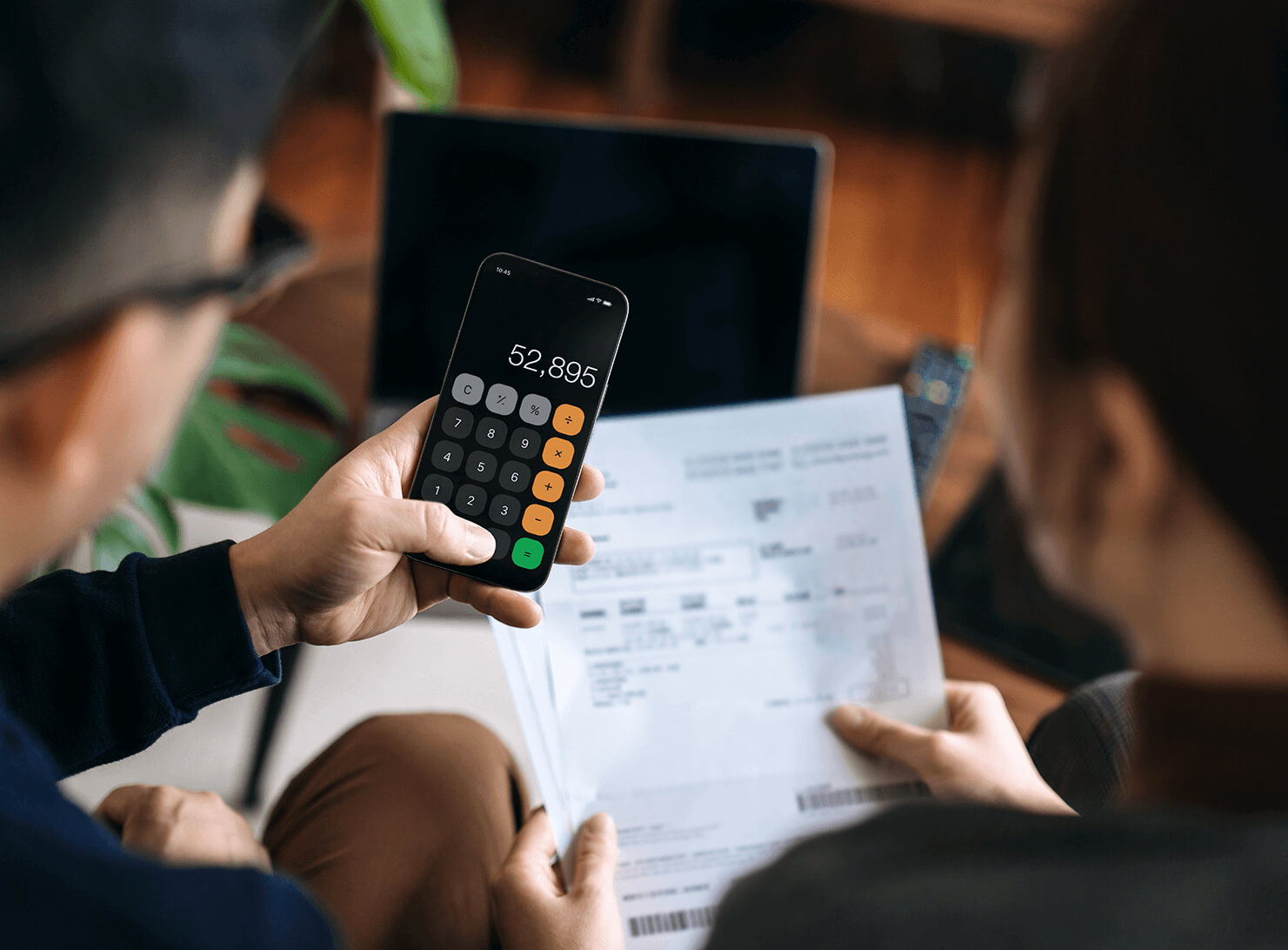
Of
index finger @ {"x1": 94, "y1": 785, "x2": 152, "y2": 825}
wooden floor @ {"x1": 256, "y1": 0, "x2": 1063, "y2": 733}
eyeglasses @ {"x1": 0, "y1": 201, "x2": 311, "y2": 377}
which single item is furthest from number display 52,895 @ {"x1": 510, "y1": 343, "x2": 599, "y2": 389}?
wooden floor @ {"x1": 256, "y1": 0, "x2": 1063, "y2": 733}

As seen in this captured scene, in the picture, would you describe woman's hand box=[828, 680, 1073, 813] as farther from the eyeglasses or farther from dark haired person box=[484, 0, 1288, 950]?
the eyeglasses

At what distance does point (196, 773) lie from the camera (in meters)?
0.89

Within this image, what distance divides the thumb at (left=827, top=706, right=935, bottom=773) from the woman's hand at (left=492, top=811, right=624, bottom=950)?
0.53 ft

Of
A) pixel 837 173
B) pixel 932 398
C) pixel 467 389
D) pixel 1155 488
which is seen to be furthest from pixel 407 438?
pixel 837 173

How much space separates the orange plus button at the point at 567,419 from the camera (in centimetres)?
53

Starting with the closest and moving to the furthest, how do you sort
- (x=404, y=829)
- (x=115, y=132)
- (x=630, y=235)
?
(x=115, y=132) < (x=404, y=829) < (x=630, y=235)

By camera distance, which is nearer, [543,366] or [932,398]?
[543,366]

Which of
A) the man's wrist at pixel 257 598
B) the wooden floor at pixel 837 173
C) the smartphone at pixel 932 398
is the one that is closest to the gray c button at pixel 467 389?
the man's wrist at pixel 257 598

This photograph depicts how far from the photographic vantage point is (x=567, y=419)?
0.53m

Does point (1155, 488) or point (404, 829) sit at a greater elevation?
point (1155, 488)

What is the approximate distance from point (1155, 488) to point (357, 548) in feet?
1.25

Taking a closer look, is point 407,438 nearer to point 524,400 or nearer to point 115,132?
point 524,400

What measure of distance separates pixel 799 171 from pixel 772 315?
127 millimetres

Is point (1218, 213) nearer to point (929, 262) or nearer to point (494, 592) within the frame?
point (494, 592)
